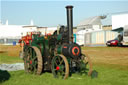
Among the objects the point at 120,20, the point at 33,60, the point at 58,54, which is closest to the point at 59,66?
the point at 58,54

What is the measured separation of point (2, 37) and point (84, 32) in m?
29.9

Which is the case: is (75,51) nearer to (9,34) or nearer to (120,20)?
(120,20)

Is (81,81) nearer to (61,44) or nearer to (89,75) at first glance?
(89,75)

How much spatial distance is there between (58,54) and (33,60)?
5.13 feet

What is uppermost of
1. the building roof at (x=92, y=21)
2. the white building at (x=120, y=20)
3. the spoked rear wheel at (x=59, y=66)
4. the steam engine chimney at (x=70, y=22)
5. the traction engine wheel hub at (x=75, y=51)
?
the building roof at (x=92, y=21)

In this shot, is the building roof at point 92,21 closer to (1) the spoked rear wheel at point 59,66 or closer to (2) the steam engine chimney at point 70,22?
(2) the steam engine chimney at point 70,22

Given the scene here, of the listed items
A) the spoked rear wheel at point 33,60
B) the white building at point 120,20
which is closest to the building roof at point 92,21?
the white building at point 120,20

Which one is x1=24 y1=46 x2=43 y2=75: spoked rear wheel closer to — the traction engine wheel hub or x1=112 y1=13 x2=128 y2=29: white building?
the traction engine wheel hub

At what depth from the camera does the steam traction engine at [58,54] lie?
8211 mm

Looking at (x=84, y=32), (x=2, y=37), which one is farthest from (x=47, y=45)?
(x=2, y=37)

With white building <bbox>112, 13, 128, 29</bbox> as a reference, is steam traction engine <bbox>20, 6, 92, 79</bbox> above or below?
below

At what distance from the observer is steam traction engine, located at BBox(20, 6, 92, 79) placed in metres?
8.21

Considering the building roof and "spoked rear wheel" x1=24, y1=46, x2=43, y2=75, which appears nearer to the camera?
"spoked rear wheel" x1=24, y1=46, x2=43, y2=75

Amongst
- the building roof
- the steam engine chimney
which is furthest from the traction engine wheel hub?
the building roof
